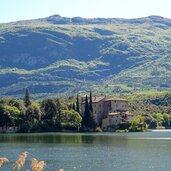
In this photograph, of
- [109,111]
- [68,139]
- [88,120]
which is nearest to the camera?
[68,139]

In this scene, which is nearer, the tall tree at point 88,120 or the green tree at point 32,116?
the green tree at point 32,116

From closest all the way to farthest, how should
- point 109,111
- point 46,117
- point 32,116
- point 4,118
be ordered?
1. point 4,118
2. point 32,116
3. point 46,117
4. point 109,111

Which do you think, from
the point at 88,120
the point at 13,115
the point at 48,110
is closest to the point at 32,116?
the point at 13,115

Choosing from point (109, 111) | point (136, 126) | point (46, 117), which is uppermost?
point (109, 111)

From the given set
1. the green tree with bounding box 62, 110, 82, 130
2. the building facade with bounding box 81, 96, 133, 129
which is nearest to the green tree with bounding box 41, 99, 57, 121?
the green tree with bounding box 62, 110, 82, 130

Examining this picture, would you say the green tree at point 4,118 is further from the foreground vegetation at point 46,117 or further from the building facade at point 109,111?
the building facade at point 109,111

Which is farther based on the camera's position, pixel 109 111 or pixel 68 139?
pixel 109 111

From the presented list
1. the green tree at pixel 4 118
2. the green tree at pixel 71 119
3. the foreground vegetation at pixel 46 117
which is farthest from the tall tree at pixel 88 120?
the green tree at pixel 4 118

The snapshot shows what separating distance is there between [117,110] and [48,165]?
13451 cm

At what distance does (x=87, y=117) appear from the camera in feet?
535

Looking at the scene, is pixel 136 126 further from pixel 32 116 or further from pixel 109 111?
pixel 32 116

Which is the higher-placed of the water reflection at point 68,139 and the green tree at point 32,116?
the green tree at point 32,116

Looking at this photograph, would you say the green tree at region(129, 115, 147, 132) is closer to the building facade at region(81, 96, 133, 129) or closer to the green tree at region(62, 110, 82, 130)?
the building facade at region(81, 96, 133, 129)

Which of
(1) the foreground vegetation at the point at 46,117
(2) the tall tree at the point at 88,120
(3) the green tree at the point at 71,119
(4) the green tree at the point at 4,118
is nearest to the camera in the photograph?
(4) the green tree at the point at 4,118
